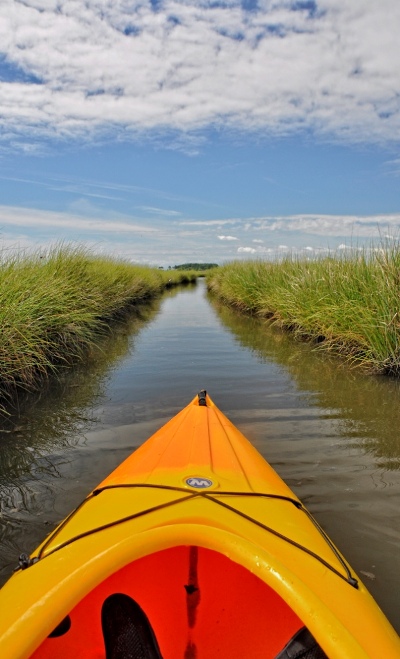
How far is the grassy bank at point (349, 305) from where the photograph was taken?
6.06 metres

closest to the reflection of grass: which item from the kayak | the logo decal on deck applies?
the kayak

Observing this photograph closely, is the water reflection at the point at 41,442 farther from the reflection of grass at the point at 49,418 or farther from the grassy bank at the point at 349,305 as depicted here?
the grassy bank at the point at 349,305

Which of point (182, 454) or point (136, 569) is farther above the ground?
point (182, 454)

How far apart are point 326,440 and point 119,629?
8.14 ft

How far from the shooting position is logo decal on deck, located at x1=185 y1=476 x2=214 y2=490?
194cm

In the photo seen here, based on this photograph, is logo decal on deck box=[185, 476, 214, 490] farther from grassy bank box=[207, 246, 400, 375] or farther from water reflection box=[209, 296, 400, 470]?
grassy bank box=[207, 246, 400, 375]

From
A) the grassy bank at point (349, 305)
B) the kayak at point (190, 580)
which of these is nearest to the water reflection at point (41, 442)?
the kayak at point (190, 580)

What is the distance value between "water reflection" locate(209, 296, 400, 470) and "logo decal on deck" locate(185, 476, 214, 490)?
76.8 inches

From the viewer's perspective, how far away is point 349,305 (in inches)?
273

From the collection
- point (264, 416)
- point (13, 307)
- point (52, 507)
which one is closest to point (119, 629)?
point (52, 507)

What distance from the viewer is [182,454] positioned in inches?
97.4

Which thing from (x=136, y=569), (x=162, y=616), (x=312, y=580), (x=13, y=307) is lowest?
(x=162, y=616)

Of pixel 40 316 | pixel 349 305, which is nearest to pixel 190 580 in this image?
pixel 40 316

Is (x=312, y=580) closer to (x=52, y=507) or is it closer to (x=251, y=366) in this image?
(x=52, y=507)
